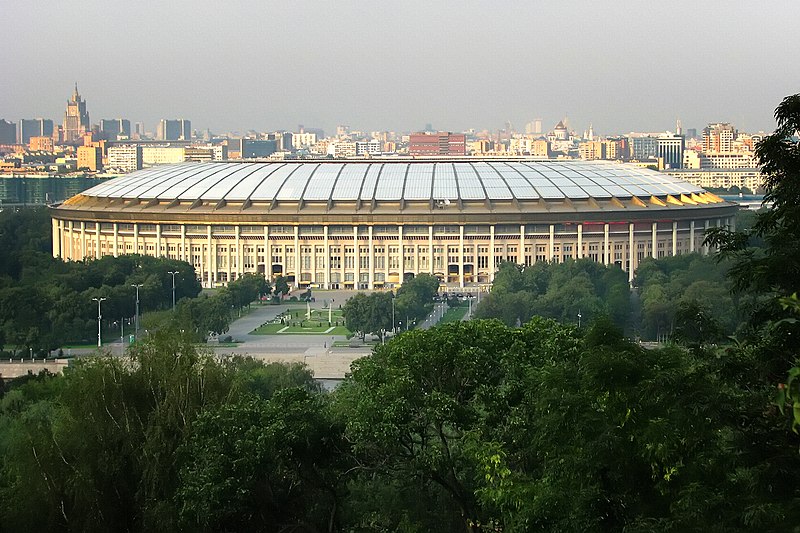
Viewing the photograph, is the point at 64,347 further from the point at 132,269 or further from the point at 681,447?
the point at 681,447

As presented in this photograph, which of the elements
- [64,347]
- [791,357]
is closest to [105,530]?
[791,357]

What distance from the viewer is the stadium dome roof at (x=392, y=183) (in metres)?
87.9

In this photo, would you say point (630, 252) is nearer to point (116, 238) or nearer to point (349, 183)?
point (349, 183)

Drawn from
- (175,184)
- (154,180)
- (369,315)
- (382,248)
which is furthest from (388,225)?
(369,315)

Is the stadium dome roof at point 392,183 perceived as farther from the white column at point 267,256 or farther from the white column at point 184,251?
the white column at point 267,256

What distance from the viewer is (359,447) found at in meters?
22.3

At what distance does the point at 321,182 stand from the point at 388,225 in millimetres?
7269

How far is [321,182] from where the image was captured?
91.1 m

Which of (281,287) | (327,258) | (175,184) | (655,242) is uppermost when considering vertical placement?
(175,184)

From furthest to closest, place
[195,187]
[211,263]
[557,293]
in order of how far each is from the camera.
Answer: [195,187] < [211,263] < [557,293]

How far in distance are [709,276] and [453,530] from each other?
47945 millimetres

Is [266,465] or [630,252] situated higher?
[266,465]

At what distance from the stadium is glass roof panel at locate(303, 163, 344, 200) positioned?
142 millimetres

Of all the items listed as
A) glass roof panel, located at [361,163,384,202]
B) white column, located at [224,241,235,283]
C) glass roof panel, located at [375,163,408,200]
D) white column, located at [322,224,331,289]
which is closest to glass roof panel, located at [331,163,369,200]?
glass roof panel, located at [361,163,384,202]
